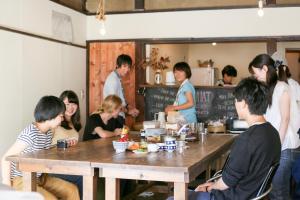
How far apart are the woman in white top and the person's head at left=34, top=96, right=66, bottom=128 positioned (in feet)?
5.31

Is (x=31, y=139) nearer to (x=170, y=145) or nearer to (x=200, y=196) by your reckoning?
(x=170, y=145)

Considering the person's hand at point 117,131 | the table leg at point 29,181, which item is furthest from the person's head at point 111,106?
the table leg at point 29,181

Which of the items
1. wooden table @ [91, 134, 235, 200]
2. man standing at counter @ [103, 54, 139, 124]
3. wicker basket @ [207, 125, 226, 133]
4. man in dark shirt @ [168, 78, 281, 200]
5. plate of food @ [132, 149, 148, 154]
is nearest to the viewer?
man in dark shirt @ [168, 78, 281, 200]

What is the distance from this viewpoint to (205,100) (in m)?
5.91

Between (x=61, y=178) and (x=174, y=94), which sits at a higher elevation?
(x=174, y=94)

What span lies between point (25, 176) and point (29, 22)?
2.43 metres

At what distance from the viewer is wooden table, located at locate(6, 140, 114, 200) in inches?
107

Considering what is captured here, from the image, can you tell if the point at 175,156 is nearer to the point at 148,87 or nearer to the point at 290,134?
the point at 290,134

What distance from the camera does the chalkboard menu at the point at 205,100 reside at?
230 inches

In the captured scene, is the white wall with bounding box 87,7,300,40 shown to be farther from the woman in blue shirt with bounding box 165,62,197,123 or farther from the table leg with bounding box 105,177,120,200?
the table leg with bounding box 105,177,120,200

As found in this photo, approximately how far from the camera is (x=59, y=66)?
18.0ft

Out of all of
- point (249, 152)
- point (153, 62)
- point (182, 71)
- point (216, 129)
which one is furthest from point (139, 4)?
point (249, 152)

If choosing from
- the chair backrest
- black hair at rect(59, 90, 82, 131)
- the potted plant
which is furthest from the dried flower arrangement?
the chair backrest

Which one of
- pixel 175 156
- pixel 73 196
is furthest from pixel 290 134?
pixel 73 196
